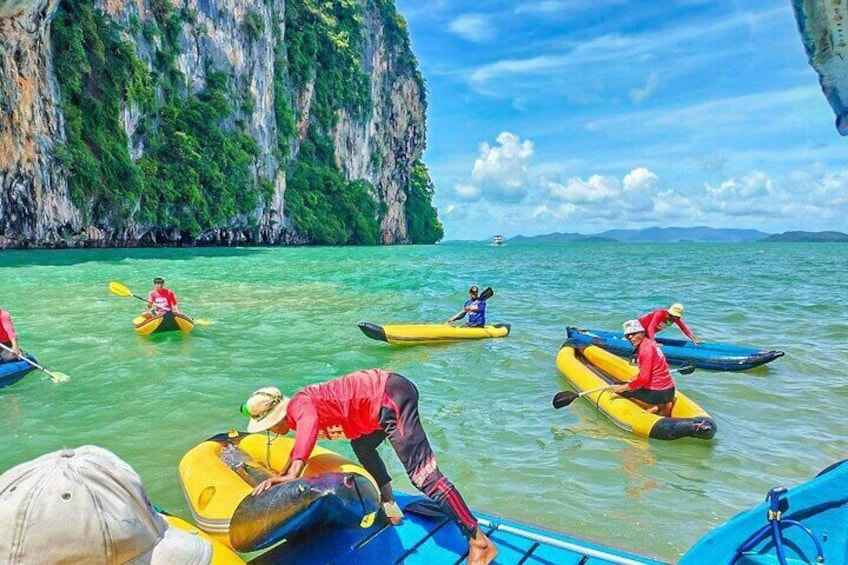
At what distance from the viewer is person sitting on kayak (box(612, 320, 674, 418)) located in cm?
616

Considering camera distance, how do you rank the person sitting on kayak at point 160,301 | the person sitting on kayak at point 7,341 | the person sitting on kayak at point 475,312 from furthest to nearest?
the person sitting on kayak at point 475,312, the person sitting on kayak at point 160,301, the person sitting on kayak at point 7,341

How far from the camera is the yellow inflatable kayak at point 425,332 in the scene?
10156 millimetres

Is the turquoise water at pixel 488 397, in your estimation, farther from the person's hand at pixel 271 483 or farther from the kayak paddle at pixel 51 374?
the person's hand at pixel 271 483

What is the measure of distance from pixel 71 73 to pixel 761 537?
33946mm

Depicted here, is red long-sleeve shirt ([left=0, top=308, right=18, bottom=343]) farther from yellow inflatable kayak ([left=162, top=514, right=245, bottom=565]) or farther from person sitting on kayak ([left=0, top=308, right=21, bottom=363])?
yellow inflatable kayak ([left=162, top=514, right=245, bottom=565])

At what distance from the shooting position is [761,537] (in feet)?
8.30

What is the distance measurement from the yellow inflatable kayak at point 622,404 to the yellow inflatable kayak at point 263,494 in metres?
3.43

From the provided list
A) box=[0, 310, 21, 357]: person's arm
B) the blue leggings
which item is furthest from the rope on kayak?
box=[0, 310, 21, 357]: person's arm

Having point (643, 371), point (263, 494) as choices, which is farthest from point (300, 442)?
point (643, 371)

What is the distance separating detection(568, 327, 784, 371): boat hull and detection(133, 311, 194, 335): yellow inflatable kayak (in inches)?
274

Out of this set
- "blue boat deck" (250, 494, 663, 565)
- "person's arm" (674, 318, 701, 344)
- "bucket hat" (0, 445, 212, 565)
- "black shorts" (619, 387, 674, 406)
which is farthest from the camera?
"person's arm" (674, 318, 701, 344)

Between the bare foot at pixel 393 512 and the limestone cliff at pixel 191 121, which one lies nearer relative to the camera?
the bare foot at pixel 393 512

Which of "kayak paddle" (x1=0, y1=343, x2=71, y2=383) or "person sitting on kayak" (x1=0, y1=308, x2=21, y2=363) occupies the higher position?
"person sitting on kayak" (x1=0, y1=308, x2=21, y2=363)

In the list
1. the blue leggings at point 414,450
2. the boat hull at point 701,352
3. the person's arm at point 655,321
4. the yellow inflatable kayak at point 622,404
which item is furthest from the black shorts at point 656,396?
the blue leggings at point 414,450
